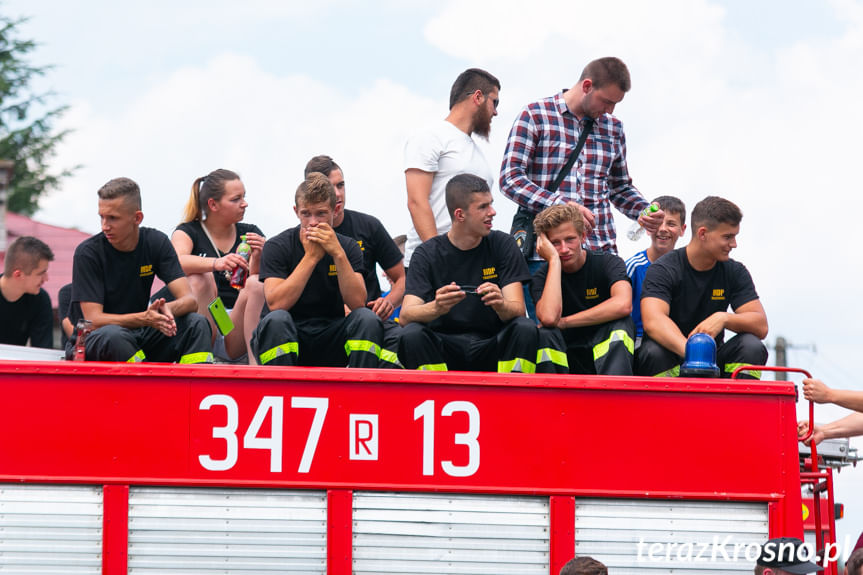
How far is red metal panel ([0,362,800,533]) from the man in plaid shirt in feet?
6.62

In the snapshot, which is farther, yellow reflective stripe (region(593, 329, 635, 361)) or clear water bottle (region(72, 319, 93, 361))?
yellow reflective stripe (region(593, 329, 635, 361))

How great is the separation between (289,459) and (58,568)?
42.6 inches

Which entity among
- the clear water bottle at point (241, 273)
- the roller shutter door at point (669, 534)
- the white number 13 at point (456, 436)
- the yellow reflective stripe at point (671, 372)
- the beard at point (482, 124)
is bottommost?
the roller shutter door at point (669, 534)

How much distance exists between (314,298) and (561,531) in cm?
177

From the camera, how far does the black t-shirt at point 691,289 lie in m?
5.86

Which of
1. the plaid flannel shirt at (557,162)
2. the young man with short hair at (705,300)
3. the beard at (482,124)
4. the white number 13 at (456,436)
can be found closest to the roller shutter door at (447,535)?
the white number 13 at (456,436)

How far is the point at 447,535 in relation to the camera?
15.9ft

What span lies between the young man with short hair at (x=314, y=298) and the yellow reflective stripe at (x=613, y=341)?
1140mm

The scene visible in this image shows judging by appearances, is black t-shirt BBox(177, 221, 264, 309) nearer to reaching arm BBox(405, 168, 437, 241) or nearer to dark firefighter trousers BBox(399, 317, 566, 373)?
reaching arm BBox(405, 168, 437, 241)

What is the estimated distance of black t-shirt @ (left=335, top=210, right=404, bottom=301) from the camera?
21.6 ft

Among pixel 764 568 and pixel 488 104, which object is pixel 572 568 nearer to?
pixel 764 568

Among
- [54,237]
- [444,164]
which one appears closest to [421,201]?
[444,164]

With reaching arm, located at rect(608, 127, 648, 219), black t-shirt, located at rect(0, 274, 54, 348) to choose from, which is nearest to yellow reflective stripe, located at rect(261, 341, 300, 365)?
reaching arm, located at rect(608, 127, 648, 219)

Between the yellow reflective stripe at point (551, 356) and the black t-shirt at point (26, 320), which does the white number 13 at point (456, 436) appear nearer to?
the yellow reflective stripe at point (551, 356)
